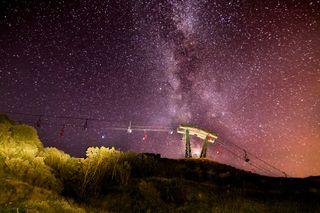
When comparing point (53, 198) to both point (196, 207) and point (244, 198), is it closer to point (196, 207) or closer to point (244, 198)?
point (196, 207)

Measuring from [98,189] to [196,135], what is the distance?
20.5 m

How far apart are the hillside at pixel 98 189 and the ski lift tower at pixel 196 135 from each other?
493 inches

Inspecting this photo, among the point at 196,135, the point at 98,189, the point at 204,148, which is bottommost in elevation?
the point at 98,189

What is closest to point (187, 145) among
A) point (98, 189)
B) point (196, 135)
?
point (196, 135)

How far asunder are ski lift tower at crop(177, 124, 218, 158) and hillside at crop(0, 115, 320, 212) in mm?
12519

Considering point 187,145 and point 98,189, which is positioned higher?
point 187,145

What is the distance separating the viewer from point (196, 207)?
52.9ft

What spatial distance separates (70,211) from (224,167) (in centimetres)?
1980

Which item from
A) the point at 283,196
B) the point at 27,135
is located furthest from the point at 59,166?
the point at 283,196

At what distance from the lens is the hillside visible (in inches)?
575

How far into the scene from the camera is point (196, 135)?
37.8 meters

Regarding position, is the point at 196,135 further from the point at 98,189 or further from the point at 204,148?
the point at 98,189

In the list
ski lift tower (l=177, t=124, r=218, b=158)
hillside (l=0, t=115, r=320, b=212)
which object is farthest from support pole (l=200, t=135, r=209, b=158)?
hillside (l=0, t=115, r=320, b=212)

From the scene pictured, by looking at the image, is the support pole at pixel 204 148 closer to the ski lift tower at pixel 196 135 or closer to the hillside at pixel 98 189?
the ski lift tower at pixel 196 135
